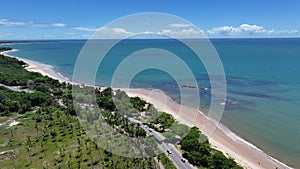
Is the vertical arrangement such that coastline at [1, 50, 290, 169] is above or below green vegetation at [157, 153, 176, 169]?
below

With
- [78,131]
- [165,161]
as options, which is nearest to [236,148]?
[165,161]

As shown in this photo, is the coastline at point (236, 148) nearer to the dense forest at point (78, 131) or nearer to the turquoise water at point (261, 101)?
the turquoise water at point (261, 101)

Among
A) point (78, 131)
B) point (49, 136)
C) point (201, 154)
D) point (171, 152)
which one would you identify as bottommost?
point (171, 152)

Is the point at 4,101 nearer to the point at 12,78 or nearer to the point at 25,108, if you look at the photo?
the point at 25,108

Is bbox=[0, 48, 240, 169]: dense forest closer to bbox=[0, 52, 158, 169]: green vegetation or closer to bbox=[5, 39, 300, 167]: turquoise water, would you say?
bbox=[0, 52, 158, 169]: green vegetation

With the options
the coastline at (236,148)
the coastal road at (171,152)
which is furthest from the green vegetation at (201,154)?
the coastline at (236,148)

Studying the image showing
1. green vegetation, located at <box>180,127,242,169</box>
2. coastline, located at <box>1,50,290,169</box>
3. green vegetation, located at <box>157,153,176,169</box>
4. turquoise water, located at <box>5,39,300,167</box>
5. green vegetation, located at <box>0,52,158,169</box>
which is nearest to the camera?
green vegetation, located at <box>157,153,176,169</box>

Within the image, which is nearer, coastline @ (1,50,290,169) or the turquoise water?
coastline @ (1,50,290,169)

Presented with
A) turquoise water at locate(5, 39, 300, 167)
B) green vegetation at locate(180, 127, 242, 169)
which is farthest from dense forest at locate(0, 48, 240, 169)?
turquoise water at locate(5, 39, 300, 167)

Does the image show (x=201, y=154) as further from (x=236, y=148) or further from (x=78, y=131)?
(x=78, y=131)
